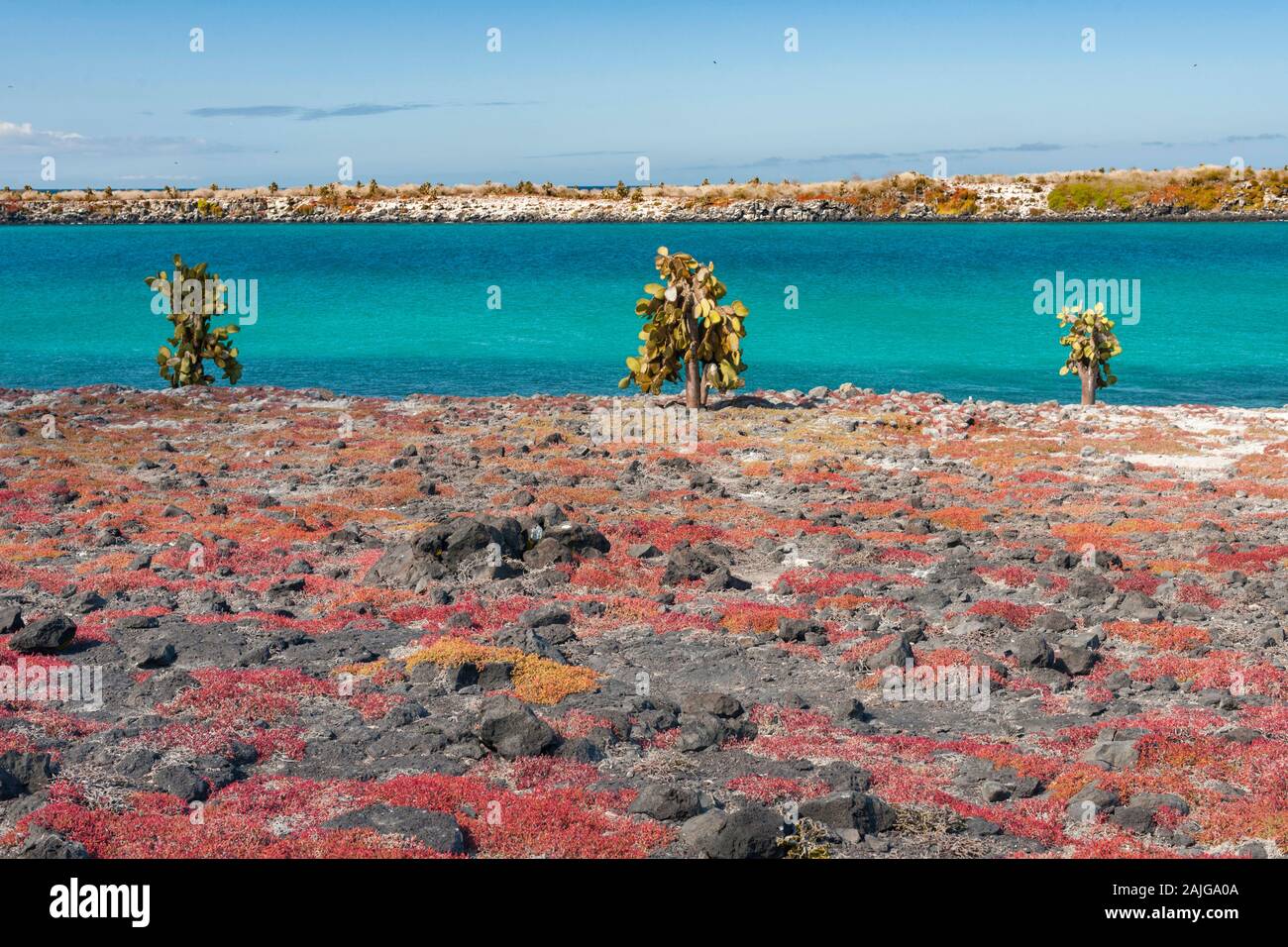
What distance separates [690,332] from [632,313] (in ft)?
175

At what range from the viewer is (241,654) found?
19938mm

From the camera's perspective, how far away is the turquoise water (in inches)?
2844

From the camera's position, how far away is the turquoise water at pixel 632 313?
7225 cm

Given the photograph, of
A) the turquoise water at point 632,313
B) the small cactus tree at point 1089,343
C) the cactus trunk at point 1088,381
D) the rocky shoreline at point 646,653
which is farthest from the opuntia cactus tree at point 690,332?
the turquoise water at point 632,313

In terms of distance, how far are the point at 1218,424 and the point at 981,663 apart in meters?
30.7

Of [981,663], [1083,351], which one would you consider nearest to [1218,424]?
[1083,351]

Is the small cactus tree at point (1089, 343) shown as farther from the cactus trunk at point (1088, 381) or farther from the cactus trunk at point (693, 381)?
the cactus trunk at point (693, 381)

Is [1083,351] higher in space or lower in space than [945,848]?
higher

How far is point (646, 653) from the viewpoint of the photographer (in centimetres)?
2089
